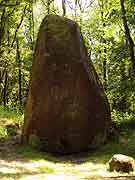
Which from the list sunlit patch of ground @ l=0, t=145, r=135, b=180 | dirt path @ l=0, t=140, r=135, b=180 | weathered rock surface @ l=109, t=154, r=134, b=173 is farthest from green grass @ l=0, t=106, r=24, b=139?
weathered rock surface @ l=109, t=154, r=134, b=173

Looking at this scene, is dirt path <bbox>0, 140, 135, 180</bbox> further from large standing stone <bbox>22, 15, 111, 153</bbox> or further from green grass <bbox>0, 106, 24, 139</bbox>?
green grass <bbox>0, 106, 24, 139</bbox>

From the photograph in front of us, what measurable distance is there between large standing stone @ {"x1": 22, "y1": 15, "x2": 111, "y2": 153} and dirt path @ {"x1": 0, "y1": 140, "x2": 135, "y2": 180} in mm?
904

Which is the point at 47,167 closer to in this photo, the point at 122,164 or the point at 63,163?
the point at 63,163

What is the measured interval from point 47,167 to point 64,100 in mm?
3336

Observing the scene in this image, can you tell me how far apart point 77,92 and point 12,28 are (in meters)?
17.4

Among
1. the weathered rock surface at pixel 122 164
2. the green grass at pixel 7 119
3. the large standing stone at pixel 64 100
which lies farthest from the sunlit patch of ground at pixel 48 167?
the green grass at pixel 7 119

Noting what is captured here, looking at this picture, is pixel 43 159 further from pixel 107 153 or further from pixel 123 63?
pixel 123 63

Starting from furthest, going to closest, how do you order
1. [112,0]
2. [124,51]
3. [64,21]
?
[112,0]
[124,51]
[64,21]

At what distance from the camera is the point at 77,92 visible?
13.6 meters

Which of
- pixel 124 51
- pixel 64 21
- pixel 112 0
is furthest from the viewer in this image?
pixel 112 0


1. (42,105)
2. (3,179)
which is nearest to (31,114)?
(42,105)

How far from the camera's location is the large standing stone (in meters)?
13.4

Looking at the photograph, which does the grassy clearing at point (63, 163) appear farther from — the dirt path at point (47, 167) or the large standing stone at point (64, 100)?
the large standing stone at point (64, 100)

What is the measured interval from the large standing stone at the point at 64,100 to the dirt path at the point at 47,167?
2.97ft
